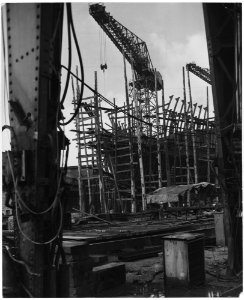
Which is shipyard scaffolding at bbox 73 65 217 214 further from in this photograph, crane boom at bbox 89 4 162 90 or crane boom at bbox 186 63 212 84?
crane boom at bbox 186 63 212 84

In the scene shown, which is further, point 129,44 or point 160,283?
point 129,44

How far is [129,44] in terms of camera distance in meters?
30.5

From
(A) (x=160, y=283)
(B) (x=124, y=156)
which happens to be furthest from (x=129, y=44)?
(A) (x=160, y=283)

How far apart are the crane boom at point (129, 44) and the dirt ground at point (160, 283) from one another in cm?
2071

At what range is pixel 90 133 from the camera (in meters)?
23.8

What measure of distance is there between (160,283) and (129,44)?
85.4ft

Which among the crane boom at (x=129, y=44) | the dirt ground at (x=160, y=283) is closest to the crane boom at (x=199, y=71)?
the crane boom at (x=129, y=44)

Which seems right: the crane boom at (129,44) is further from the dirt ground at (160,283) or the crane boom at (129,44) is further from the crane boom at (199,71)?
the dirt ground at (160,283)

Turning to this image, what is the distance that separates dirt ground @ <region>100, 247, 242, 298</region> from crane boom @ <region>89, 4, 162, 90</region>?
20.7 metres

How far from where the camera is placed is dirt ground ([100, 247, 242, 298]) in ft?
21.7

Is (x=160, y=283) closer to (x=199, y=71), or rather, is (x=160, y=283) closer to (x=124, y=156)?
(x=124, y=156)

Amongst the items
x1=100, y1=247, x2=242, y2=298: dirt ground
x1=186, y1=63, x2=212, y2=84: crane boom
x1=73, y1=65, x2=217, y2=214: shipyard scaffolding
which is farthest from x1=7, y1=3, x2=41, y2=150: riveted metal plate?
x1=186, y1=63, x2=212, y2=84: crane boom

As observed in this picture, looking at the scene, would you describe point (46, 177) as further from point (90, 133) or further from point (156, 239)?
point (90, 133)

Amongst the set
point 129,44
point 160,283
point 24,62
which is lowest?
point 160,283
